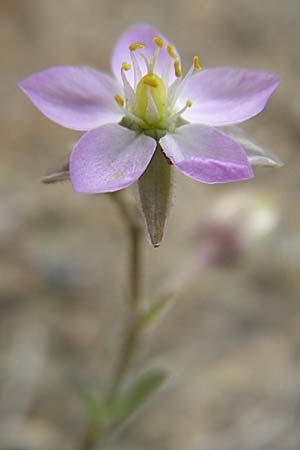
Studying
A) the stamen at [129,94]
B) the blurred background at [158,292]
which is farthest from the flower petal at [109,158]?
the blurred background at [158,292]

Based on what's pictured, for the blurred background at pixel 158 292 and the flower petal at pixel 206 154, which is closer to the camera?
the flower petal at pixel 206 154

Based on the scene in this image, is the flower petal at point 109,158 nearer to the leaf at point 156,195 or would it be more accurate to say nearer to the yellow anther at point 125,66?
the leaf at point 156,195

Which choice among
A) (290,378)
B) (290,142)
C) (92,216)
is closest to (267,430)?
(290,378)

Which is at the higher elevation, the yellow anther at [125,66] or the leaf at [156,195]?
the yellow anther at [125,66]

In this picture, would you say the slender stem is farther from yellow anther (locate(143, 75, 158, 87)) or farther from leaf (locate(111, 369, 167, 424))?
yellow anther (locate(143, 75, 158, 87))

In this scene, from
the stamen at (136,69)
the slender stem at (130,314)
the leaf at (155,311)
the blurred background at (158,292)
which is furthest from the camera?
the blurred background at (158,292)

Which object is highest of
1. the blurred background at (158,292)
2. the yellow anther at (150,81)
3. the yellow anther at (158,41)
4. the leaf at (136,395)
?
the yellow anther at (158,41)
